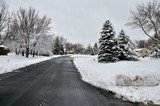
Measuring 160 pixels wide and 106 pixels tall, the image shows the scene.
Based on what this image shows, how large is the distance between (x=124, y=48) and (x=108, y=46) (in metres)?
4.34

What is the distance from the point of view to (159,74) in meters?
13.0

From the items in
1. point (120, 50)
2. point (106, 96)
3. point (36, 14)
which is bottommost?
point (106, 96)

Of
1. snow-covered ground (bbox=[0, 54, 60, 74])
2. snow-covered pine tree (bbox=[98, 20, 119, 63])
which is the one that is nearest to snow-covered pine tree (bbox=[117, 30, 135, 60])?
snow-covered pine tree (bbox=[98, 20, 119, 63])

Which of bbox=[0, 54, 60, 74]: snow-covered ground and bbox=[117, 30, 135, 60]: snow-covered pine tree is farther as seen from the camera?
bbox=[117, 30, 135, 60]: snow-covered pine tree

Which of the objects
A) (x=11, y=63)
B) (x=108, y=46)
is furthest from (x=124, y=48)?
(x=11, y=63)

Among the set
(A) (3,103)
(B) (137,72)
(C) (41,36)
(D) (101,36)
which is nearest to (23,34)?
(C) (41,36)

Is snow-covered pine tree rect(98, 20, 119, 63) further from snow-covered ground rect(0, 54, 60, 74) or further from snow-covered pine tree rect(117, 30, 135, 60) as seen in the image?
snow-covered ground rect(0, 54, 60, 74)

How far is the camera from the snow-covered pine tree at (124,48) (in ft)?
135

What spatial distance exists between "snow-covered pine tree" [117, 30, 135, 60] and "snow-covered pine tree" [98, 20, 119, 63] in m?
1.63

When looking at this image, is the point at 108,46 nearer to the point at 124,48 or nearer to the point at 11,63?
the point at 124,48

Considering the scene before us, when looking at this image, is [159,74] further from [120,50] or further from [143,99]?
[120,50]

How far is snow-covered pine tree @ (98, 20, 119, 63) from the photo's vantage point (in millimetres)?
38466

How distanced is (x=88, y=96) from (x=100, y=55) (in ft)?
99.0

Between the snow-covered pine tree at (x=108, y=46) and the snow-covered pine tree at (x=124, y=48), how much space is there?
1634mm
